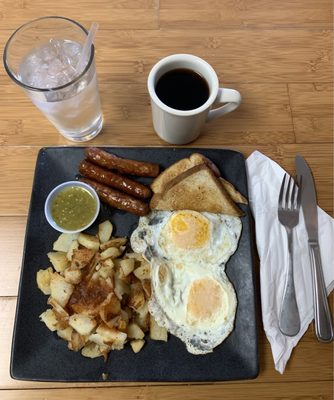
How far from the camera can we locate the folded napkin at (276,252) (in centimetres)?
156

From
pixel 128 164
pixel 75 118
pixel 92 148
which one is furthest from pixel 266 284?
pixel 75 118

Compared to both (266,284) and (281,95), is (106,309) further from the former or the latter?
(281,95)

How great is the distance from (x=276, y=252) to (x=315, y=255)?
165 millimetres

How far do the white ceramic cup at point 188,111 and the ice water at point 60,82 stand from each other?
273 millimetres

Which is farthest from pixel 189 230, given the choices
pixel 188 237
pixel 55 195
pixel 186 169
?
pixel 55 195

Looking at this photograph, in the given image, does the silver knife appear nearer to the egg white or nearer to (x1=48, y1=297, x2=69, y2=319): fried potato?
the egg white

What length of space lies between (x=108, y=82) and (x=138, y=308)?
3.74 feet

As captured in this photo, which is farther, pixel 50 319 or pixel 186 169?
pixel 186 169

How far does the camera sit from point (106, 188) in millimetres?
1654

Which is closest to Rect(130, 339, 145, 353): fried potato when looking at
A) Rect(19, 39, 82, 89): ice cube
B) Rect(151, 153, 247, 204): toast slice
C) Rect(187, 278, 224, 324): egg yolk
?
Rect(187, 278, 224, 324): egg yolk

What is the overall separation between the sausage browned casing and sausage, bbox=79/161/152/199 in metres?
0.03

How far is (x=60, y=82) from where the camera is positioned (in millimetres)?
1506

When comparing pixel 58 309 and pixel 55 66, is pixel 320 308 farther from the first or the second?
pixel 55 66

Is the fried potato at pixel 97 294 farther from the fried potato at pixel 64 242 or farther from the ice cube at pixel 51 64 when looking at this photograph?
the ice cube at pixel 51 64
